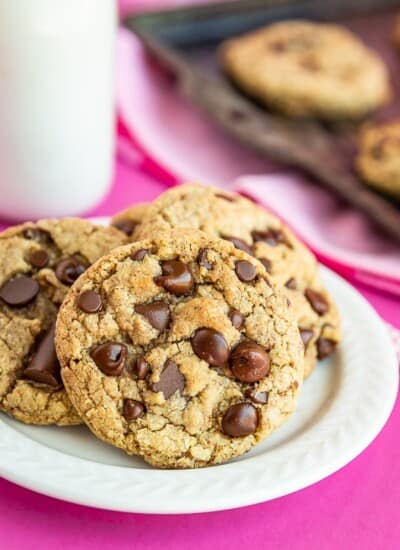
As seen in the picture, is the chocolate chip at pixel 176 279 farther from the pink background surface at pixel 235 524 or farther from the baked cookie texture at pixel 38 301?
the pink background surface at pixel 235 524

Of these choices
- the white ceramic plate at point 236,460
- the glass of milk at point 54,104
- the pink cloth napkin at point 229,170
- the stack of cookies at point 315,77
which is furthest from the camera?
the stack of cookies at point 315,77

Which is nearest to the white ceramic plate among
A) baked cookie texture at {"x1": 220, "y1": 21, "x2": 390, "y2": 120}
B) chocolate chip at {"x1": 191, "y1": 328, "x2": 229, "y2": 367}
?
chocolate chip at {"x1": 191, "y1": 328, "x2": 229, "y2": 367}

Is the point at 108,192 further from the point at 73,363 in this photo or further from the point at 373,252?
the point at 73,363

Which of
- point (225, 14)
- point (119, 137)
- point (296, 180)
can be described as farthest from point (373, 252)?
point (225, 14)

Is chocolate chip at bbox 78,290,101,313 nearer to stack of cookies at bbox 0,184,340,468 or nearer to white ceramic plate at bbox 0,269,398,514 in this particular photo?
stack of cookies at bbox 0,184,340,468

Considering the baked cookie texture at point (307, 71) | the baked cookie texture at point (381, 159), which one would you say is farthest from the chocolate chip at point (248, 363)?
the baked cookie texture at point (307, 71)

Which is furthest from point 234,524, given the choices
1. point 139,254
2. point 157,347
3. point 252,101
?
point 252,101

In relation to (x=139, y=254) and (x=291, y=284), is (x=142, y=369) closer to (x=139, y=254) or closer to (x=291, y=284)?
(x=139, y=254)
